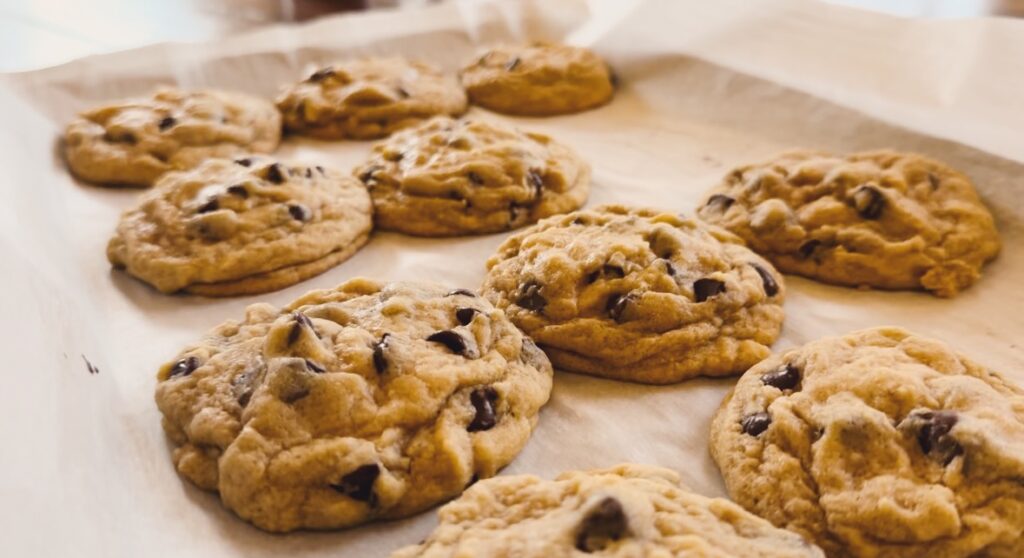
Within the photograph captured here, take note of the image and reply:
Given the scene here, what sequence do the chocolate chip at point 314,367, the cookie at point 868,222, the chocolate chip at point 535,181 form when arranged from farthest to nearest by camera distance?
the chocolate chip at point 535,181
the cookie at point 868,222
the chocolate chip at point 314,367

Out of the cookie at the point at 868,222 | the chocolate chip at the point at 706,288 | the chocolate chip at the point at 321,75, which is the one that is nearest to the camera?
the chocolate chip at the point at 706,288

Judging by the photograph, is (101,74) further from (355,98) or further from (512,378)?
(512,378)

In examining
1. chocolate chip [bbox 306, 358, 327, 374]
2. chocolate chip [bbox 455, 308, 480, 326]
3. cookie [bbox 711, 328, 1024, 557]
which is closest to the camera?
cookie [bbox 711, 328, 1024, 557]

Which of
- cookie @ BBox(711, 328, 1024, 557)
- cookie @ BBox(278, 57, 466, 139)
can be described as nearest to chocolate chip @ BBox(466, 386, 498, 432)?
cookie @ BBox(711, 328, 1024, 557)

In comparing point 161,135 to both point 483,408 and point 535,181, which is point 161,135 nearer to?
point 535,181

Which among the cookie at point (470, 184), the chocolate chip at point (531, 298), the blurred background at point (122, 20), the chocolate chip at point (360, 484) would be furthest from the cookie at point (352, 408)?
the blurred background at point (122, 20)

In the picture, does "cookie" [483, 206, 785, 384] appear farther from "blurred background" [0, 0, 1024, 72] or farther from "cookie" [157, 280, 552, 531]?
"blurred background" [0, 0, 1024, 72]

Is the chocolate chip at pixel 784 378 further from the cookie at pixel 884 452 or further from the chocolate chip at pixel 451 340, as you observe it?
the chocolate chip at pixel 451 340

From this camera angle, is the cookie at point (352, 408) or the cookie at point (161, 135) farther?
the cookie at point (161, 135)
